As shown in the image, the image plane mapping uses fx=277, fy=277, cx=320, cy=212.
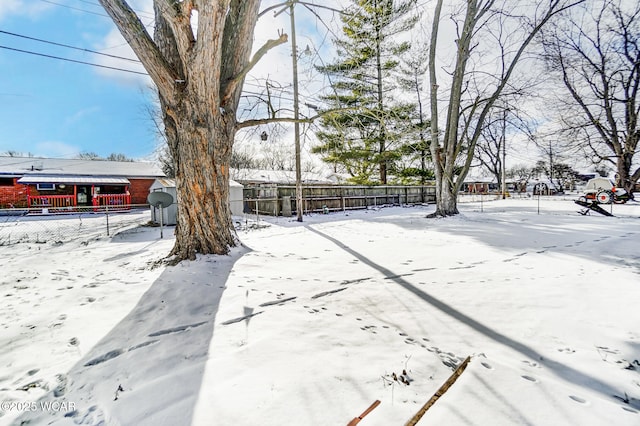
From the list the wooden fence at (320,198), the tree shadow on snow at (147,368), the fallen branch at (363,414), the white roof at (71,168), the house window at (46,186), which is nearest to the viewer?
the fallen branch at (363,414)

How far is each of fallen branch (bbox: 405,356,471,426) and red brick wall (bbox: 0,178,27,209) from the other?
2740cm

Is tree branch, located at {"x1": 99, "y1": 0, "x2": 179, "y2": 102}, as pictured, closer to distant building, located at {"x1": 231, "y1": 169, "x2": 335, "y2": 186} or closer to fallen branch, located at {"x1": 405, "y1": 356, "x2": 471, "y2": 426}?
fallen branch, located at {"x1": 405, "y1": 356, "x2": 471, "y2": 426}

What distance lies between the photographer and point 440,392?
→ 1.56 meters

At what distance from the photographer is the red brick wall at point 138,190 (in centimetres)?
2323

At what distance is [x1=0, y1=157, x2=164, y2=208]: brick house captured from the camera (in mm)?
19156

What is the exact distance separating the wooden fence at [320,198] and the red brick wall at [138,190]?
477 inches

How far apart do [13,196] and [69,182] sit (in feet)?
10.9

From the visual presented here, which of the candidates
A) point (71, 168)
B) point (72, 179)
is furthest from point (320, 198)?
point (71, 168)

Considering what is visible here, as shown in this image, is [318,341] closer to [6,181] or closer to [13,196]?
[13,196]

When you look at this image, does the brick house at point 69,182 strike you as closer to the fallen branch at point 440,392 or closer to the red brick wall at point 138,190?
the red brick wall at point 138,190

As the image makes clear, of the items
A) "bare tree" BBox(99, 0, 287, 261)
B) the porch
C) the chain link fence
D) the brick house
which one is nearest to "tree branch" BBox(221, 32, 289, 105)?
"bare tree" BBox(99, 0, 287, 261)

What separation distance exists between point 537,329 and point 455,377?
1190mm

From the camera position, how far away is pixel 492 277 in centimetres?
376

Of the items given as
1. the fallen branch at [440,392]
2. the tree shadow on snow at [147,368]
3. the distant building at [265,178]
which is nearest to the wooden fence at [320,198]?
the distant building at [265,178]
